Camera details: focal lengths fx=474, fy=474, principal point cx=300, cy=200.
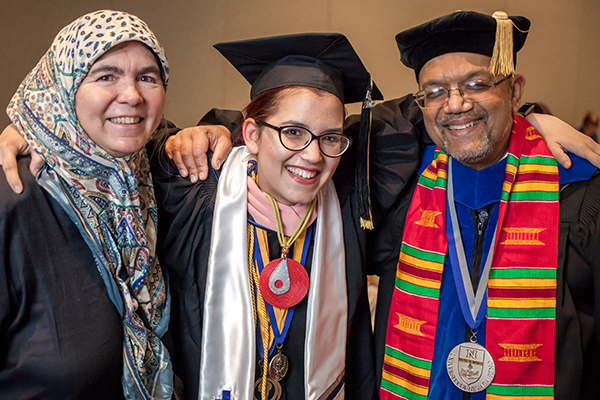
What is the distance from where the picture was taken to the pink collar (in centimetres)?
189

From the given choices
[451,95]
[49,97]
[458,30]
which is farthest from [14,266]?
[458,30]

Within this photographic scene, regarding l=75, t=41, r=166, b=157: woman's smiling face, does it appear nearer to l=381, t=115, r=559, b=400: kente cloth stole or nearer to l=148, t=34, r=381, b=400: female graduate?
l=148, t=34, r=381, b=400: female graduate

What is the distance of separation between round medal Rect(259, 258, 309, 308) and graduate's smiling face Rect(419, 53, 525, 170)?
78 cm

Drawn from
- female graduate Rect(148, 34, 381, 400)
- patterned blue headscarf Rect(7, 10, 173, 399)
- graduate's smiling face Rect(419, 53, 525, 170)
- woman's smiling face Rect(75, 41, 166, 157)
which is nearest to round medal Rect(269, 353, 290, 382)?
female graduate Rect(148, 34, 381, 400)

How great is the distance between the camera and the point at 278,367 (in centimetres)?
184

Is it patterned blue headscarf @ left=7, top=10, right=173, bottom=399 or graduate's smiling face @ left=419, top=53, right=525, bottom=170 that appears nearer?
patterned blue headscarf @ left=7, top=10, right=173, bottom=399

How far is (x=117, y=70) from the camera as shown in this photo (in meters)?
1.49

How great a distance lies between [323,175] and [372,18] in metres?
4.10

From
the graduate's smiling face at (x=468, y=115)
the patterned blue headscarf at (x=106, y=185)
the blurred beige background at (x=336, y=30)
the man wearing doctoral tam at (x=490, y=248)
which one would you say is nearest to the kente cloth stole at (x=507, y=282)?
the man wearing doctoral tam at (x=490, y=248)

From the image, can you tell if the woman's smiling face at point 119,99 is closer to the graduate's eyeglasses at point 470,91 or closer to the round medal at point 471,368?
the graduate's eyeglasses at point 470,91

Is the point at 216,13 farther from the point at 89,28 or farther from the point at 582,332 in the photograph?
the point at 582,332

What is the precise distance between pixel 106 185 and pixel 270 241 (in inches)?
25.9

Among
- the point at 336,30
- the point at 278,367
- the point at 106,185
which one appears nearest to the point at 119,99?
the point at 106,185

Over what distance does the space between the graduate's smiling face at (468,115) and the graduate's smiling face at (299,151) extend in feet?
1.39
